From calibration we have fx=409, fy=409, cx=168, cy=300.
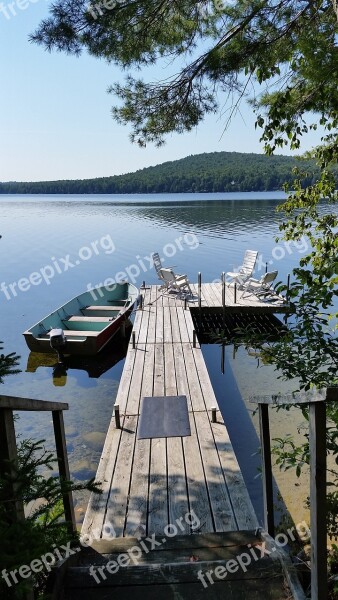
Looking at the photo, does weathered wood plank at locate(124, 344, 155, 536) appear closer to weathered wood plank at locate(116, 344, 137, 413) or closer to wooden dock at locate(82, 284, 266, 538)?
wooden dock at locate(82, 284, 266, 538)

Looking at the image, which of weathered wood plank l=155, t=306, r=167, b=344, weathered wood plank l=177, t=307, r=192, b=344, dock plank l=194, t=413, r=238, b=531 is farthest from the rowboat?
dock plank l=194, t=413, r=238, b=531

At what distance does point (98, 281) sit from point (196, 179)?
260 ft

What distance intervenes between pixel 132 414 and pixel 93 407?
3.21 m

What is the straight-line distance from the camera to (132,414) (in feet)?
18.6

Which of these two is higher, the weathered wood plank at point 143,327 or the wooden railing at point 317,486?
the wooden railing at point 317,486

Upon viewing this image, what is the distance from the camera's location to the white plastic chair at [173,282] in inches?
520

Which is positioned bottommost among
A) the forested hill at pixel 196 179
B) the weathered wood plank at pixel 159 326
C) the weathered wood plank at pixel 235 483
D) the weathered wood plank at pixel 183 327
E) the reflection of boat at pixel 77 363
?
the reflection of boat at pixel 77 363

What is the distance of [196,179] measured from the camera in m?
96.1

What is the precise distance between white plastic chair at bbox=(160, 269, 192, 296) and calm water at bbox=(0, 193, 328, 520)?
2585mm

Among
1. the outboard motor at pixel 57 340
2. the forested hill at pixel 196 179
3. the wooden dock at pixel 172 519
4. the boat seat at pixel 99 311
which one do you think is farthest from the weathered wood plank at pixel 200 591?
the forested hill at pixel 196 179

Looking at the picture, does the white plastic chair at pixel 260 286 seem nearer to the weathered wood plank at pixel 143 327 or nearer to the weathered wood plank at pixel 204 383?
the weathered wood plank at pixel 143 327

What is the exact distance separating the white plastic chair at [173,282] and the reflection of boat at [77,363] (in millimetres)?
2795

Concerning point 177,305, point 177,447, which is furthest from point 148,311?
point 177,447

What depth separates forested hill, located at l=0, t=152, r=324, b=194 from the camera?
87.7 metres
